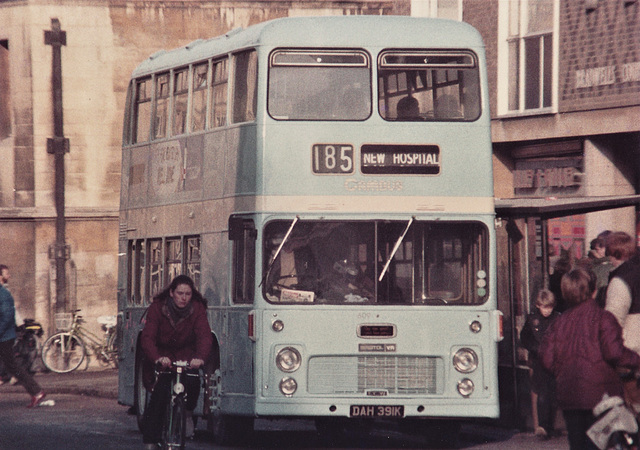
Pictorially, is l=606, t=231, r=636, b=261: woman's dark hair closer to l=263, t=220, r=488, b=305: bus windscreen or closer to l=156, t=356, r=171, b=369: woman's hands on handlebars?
l=263, t=220, r=488, b=305: bus windscreen

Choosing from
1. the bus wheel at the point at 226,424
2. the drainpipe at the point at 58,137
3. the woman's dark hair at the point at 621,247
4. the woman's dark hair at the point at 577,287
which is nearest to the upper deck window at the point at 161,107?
the bus wheel at the point at 226,424

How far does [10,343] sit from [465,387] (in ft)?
26.5

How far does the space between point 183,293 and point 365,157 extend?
114 inches

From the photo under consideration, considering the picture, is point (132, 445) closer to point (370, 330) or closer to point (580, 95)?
point (370, 330)

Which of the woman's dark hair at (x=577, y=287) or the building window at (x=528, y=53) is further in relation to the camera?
the building window at (x=528, y=53)

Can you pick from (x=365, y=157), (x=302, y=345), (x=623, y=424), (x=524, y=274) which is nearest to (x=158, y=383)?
(x=302, y=345)

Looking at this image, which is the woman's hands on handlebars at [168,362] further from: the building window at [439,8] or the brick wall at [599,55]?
the building window at [439,8]

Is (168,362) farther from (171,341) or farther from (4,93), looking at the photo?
(4,93)

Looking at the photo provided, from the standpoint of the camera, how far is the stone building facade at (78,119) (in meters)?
28.0

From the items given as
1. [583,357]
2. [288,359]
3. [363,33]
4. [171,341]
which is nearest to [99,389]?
[288,359]

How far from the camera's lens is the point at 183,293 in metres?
11.8

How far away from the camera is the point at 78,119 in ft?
93.4

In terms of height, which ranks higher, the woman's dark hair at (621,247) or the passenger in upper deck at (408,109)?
the passenger in upper deck at (408,109)

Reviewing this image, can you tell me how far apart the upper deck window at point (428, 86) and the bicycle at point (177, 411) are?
360 cm
